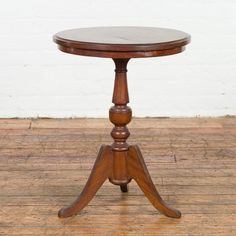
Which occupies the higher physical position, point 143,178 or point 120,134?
point 120,134

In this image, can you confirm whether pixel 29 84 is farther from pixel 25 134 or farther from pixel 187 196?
pixel 187 196

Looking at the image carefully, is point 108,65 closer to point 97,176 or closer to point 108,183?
point 108,183

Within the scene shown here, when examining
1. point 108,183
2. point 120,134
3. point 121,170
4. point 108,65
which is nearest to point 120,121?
point 120,134

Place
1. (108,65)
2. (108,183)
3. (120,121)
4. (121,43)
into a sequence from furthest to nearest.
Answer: (108,65)
(108,183)
(120,121)
(121,43)

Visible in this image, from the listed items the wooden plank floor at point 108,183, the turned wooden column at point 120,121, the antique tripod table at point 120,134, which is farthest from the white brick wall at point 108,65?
the turned wooden column at point 120,121

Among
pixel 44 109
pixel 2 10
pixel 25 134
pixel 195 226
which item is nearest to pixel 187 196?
pixel 195 226

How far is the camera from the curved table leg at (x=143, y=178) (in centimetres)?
284

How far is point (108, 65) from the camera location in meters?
4.53

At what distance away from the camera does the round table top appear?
2539mm

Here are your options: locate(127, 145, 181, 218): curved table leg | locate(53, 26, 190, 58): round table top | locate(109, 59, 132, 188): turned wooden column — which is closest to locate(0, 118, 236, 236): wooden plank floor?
locate(127, 145, 181, 218): curved table leg

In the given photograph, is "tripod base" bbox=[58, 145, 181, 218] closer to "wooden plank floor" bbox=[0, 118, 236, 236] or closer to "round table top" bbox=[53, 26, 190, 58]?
"wooden plank floor" bbox=[0, 118, 236, 236]

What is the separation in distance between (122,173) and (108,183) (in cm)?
49

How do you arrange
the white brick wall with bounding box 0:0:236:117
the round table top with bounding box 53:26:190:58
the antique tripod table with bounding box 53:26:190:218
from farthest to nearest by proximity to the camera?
the white brick wall with bounding box 0:0:236:117 < the antique tripod table with bounding box 53:26:190:218 < the round table top with bounding box 53:26:190:58

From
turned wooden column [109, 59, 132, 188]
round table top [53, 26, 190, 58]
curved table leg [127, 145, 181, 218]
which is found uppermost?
round table top [53, 26, 190, 58]
